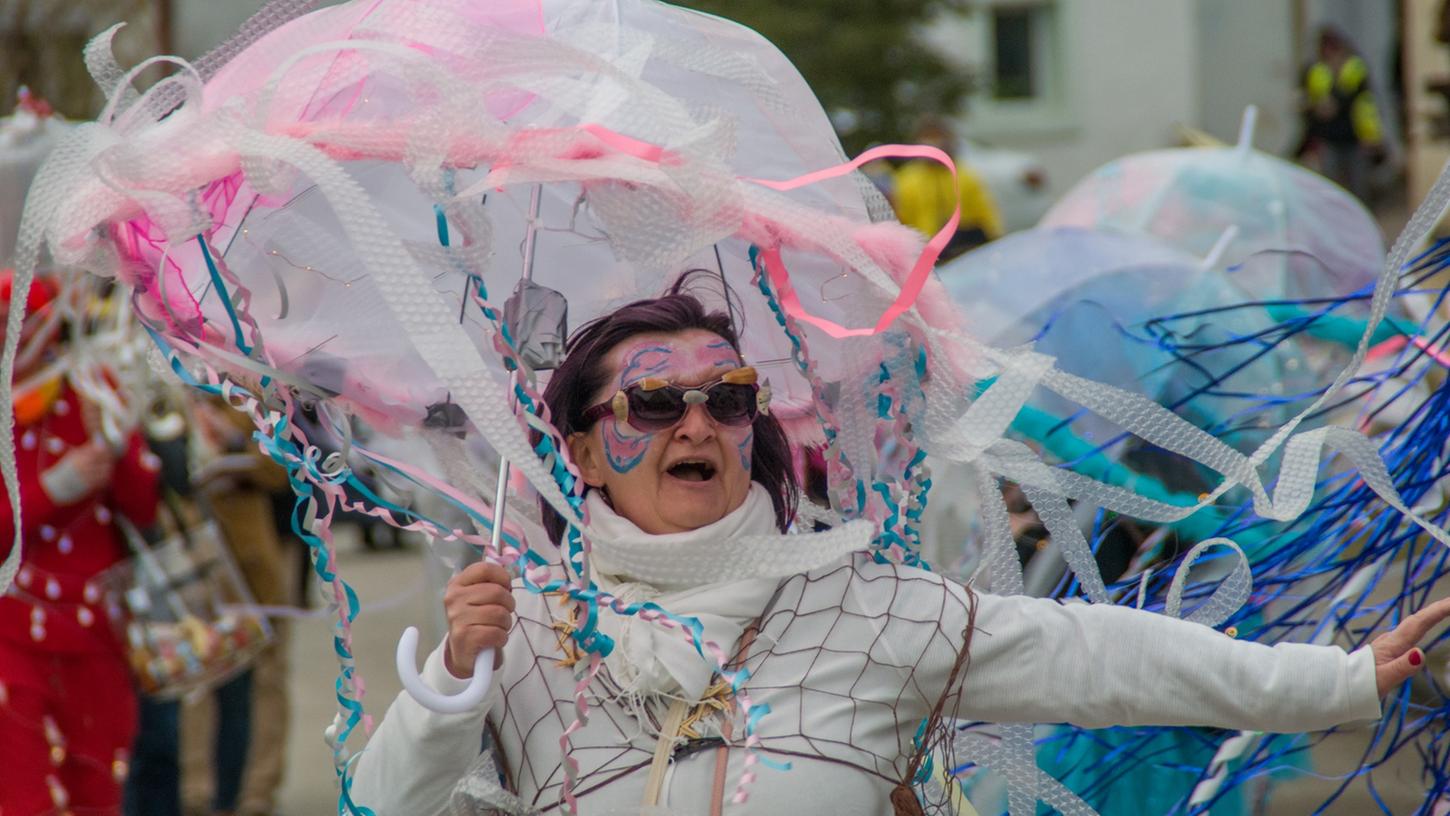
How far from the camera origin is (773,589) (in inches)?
95.1

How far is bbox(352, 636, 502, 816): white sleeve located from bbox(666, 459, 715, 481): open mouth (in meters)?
0.36

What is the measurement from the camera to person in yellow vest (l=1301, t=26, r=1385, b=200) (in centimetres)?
1389

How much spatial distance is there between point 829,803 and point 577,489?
1.57 ft

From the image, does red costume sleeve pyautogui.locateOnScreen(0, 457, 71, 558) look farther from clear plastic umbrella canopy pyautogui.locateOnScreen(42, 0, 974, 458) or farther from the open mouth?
the open mouth

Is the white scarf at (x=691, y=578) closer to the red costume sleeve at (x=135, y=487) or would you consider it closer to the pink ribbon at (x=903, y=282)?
the pink ribbon at (x=903, y=282)

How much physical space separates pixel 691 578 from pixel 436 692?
1.16ft

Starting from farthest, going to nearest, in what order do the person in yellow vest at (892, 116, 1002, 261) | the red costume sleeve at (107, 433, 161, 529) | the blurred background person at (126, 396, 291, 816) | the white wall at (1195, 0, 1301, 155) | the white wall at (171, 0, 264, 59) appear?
the white wall at (1195, 0, 1301, 155)
the white wall at (171, 0, 264, 59)
the person in yellow vest at (892, 116, 1002, 261)
the blurred background person at (126, 396, 291, 816)
the red costume sleeve at (107, 433, 161, 529)

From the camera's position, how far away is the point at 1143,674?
2.29 m

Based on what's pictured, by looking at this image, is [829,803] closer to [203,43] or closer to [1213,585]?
[1213,585]

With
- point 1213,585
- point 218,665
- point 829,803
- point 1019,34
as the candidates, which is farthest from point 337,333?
point 1019,34

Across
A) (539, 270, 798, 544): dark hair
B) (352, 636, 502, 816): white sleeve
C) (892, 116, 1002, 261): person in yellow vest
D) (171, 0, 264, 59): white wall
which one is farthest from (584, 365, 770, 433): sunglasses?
(171, 0, 264, 59): white wall

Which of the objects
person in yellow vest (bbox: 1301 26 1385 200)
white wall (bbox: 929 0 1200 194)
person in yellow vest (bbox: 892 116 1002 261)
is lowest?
white wall (bbox: 929 0 1200 194)

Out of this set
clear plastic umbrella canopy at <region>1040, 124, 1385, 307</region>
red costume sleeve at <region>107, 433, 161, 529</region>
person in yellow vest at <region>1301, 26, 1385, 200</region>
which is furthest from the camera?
person in yellow vest at <region>1301, 26, 1385, 200</region>

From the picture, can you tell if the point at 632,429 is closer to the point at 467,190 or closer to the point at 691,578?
the point at 691,578
